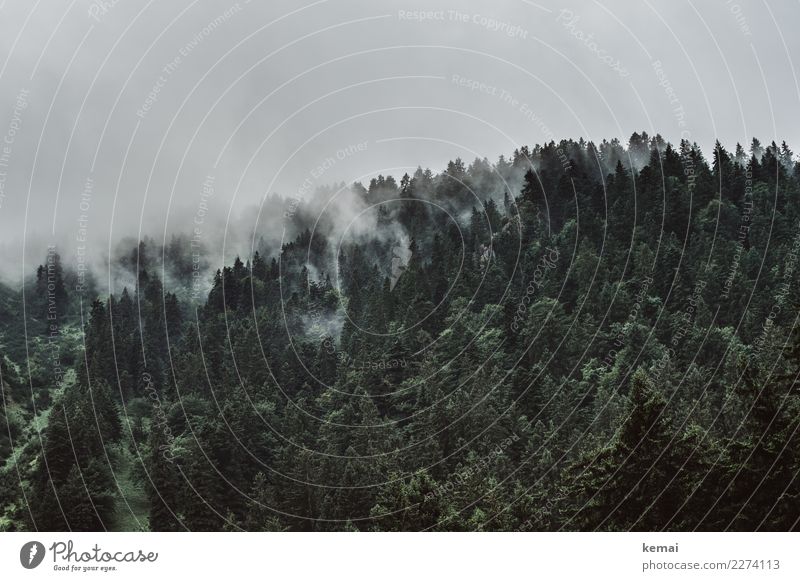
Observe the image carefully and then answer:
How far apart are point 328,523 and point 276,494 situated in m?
15.1

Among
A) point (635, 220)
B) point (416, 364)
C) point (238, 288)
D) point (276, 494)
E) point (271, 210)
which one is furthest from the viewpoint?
point (271, 210)

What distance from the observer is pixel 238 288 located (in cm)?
18600

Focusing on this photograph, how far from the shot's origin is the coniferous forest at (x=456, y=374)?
62562mm

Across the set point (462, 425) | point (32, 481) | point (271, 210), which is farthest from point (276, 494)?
point (271, 210)

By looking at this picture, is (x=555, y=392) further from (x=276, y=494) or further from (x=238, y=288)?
(x=238, y=288)

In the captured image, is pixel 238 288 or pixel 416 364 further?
pixel 238 288

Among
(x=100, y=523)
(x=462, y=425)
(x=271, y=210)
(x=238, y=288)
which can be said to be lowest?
(x=100, y=523)

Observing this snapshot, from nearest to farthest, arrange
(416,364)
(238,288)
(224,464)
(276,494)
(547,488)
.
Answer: (547,488)
(276,494)
(224,464)
(416,364)
(238,288)

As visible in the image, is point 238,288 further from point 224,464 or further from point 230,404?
point 224,464

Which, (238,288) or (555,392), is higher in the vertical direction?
(238,288)

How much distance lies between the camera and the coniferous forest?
205 feet

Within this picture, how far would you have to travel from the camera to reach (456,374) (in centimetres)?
14188

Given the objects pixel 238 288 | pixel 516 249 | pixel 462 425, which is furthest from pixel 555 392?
pixel 238 288

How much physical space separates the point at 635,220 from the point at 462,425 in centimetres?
6490
